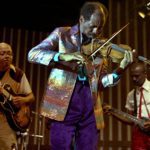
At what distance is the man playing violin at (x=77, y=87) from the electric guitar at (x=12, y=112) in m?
1.42

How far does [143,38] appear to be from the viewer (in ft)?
22.6

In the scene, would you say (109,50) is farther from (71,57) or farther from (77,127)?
(77,127)

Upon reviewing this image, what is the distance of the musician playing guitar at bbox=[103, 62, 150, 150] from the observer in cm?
460

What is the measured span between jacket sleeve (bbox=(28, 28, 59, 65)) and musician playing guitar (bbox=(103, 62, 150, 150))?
2.12m

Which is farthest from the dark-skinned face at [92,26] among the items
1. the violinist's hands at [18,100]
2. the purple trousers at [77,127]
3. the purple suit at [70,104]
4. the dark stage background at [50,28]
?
the dark stage background at [50,28]

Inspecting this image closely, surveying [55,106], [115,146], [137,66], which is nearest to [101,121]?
[55,106]

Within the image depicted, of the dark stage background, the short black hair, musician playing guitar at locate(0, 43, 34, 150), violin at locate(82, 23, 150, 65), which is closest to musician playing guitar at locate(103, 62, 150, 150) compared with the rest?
musician playing guitar at locate(0, 43, 34, 150)

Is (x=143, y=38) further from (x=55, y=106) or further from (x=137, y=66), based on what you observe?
(x=55, y=106)

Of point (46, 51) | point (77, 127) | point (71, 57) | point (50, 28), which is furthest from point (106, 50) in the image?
point (50, 28)

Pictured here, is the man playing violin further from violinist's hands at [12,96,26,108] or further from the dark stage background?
the dark stage background

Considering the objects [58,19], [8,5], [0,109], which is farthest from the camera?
[58,19]

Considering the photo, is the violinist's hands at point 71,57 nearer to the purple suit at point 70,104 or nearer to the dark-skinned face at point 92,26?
the purple suit at point 70,104

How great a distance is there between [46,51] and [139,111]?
2457mm

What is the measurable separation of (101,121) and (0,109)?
1.64 meters
